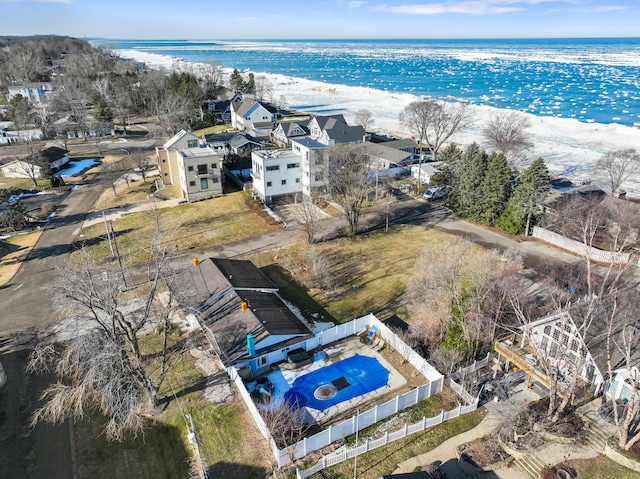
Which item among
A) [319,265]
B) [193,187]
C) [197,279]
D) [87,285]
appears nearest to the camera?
[87,285]

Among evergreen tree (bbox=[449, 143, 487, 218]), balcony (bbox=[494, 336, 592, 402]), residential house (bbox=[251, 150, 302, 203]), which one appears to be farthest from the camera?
residential house (bbox=[251, 150, 302, 203])

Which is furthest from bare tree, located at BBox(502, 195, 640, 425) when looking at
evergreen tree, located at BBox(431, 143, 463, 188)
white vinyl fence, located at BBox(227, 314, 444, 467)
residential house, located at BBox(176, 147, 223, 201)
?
residential house, located at BBox(176, 147, 223, 201)

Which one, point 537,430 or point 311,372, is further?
point 311,372

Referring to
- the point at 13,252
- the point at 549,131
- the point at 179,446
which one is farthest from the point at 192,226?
the point at 549,131

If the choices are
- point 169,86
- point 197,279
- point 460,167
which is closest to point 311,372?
point 197,279

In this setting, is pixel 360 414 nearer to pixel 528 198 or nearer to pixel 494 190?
pixel 528 198

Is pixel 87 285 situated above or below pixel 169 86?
below

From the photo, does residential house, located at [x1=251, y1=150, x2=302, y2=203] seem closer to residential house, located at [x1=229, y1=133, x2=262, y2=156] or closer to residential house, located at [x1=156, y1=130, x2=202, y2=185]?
residential house, located at [x1=156, y1=130, x2=202, y2=185]

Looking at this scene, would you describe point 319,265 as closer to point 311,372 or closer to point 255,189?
point 311,372
